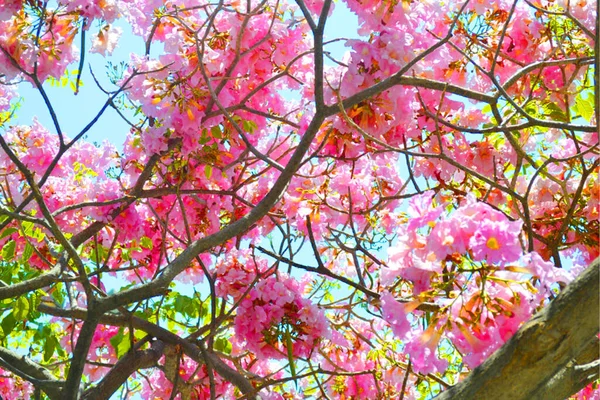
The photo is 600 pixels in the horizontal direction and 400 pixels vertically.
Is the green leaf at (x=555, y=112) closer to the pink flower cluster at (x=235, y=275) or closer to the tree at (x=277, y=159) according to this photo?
the tree at (x=277, y=159)

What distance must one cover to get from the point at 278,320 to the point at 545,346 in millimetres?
1608

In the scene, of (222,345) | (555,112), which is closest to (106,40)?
(222,345)

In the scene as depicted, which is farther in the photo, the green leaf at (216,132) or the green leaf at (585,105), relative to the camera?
the green leaf at (585,105)

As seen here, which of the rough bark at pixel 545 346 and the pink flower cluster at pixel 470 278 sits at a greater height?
the pink flower cluster at pixel 470 278

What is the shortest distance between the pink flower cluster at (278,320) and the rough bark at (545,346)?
4.89ft

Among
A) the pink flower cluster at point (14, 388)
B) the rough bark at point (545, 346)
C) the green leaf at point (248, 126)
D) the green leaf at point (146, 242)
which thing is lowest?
the rough bark at point (545, 346)

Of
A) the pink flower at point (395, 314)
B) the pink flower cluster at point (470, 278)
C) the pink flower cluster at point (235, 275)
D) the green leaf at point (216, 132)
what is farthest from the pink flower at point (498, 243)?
the green leaf at point (216, 132)

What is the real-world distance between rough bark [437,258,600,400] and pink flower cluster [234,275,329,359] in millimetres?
1489

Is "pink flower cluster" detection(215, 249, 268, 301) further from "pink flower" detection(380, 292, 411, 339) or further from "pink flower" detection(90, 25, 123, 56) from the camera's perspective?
"pink flower" detection(380, 292, 411, 339)

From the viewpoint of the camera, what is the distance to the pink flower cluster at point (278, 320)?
2818 millimetres

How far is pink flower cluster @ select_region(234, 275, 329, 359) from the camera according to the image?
2.82 m

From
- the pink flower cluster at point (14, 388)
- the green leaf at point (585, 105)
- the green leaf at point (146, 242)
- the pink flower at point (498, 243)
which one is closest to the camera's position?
the pink flower at point (498, 243)

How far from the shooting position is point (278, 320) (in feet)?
9.34

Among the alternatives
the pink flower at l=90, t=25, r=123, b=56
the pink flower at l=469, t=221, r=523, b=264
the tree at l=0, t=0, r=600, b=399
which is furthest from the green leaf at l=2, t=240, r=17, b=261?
the pink flower at l=469, t=221, r=523, b=264
